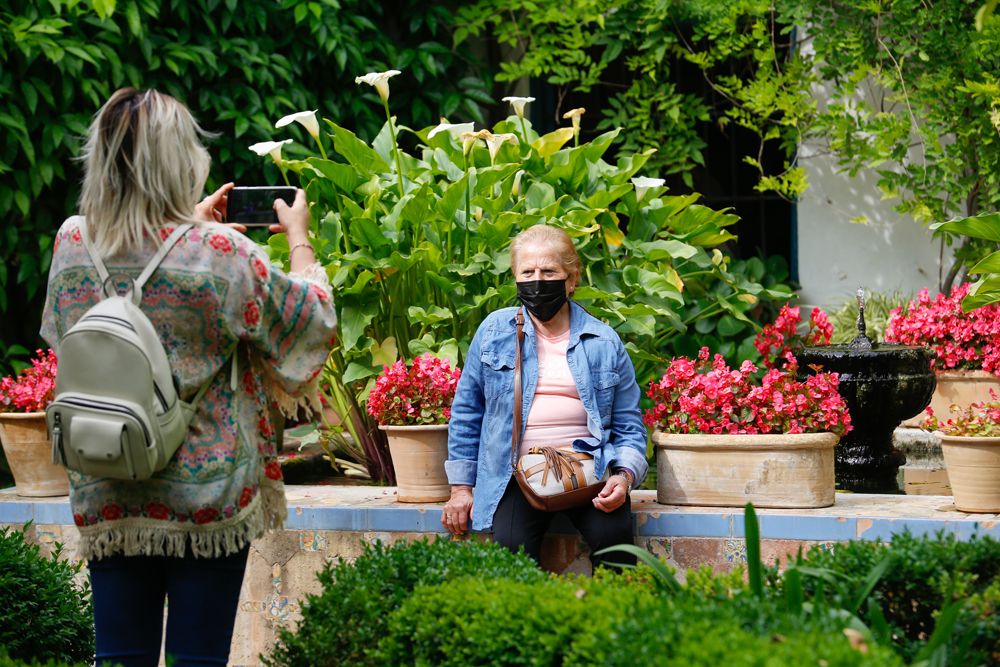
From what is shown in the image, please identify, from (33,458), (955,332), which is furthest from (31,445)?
(955,332)

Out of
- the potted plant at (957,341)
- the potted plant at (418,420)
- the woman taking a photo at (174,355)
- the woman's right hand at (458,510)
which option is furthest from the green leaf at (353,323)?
the potted plant at (957,341)

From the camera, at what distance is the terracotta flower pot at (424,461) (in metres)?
4.11

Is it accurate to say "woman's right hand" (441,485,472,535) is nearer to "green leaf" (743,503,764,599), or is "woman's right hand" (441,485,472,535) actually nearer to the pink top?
the pink top

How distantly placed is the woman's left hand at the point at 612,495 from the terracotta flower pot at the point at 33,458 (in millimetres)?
2078

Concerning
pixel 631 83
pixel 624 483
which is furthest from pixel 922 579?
pixel 631 83

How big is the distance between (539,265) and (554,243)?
9cm

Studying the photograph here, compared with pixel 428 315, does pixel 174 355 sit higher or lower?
lower

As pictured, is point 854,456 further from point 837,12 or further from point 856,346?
point 837,12

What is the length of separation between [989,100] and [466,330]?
3050 mm

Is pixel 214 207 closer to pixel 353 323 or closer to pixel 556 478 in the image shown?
pixel 556 478

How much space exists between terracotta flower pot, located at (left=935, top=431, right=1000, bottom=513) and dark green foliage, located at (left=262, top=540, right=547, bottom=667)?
1.64 meters

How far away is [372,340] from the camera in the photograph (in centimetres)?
476

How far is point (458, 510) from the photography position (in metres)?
3.80

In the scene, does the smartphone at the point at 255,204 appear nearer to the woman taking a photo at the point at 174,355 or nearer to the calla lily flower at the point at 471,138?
the woman taking a photo at the point at 174,355
